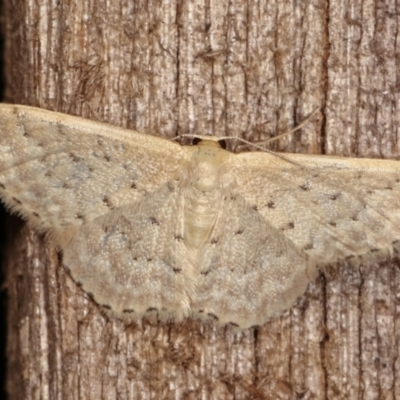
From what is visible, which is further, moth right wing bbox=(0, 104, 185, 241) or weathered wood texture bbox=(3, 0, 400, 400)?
weathered wood texture bbox=(3, 0, 400, 400)

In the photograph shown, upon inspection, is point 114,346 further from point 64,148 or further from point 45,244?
point 64,148

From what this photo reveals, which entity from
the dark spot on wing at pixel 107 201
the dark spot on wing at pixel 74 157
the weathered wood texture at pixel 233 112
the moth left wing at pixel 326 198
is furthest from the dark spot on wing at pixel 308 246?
the dark spot on wing at pixel 74 157

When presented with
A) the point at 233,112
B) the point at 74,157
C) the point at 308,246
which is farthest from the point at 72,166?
the point at 308,246

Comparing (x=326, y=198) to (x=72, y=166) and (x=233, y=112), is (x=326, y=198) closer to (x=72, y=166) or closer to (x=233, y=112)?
(x=233, y=112)

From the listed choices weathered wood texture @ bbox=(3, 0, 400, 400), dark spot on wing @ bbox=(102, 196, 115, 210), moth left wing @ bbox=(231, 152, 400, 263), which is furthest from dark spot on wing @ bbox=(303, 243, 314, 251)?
dark spot on wing @ bbox=(102, 196, 115, 210)

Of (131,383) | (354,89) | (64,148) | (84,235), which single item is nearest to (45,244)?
(84,235)

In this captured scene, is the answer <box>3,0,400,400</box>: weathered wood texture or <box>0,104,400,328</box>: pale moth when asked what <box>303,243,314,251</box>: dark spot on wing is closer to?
<box>0,104,400,328</box>: pale moth
